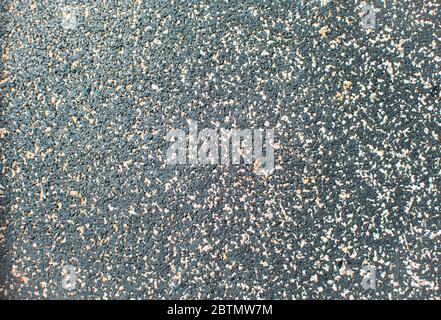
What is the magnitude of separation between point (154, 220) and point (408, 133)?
1.13ft

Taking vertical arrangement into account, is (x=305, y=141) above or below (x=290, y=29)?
below

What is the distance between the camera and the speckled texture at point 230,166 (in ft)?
1.83

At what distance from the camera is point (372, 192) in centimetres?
56

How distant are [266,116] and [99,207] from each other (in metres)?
0.25

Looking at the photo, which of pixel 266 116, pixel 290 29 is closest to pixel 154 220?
pixel 266 116

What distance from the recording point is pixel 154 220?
0.57 meters

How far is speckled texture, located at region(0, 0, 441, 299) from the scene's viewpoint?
0.56m

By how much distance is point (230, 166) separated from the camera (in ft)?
1.86

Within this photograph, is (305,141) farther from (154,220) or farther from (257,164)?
(154,220)

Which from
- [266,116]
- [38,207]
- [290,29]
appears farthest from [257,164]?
[38,207]

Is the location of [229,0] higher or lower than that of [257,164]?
higher

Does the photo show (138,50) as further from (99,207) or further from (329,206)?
(329,206)
